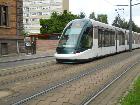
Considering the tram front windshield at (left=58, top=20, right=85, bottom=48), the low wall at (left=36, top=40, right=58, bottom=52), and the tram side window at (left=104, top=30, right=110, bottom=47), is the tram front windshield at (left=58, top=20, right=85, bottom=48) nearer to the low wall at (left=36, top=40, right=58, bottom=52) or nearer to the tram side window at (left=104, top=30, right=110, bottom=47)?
the tram side window at (left=104, top=30, right=110, bottom=47)

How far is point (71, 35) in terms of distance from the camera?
26.5 m

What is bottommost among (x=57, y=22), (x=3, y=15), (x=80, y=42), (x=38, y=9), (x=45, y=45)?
(x=45, y=45)

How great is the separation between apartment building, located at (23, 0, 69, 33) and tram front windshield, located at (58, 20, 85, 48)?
121m

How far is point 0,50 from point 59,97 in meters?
24.7

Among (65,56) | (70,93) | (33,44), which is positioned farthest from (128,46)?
(70,93)

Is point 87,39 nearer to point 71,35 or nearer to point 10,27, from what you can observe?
point 71,35

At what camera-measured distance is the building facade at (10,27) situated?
36.9 metres

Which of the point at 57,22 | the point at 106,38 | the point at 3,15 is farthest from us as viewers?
the point at 57,22

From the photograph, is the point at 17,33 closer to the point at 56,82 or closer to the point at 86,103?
the point at 56,82

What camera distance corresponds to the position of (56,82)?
15.7 meters

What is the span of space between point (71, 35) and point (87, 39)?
1125mm

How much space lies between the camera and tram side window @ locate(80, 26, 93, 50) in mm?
26281

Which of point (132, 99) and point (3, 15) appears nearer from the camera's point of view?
point (132, 99)

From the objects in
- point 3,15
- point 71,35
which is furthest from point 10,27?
point 71,35
